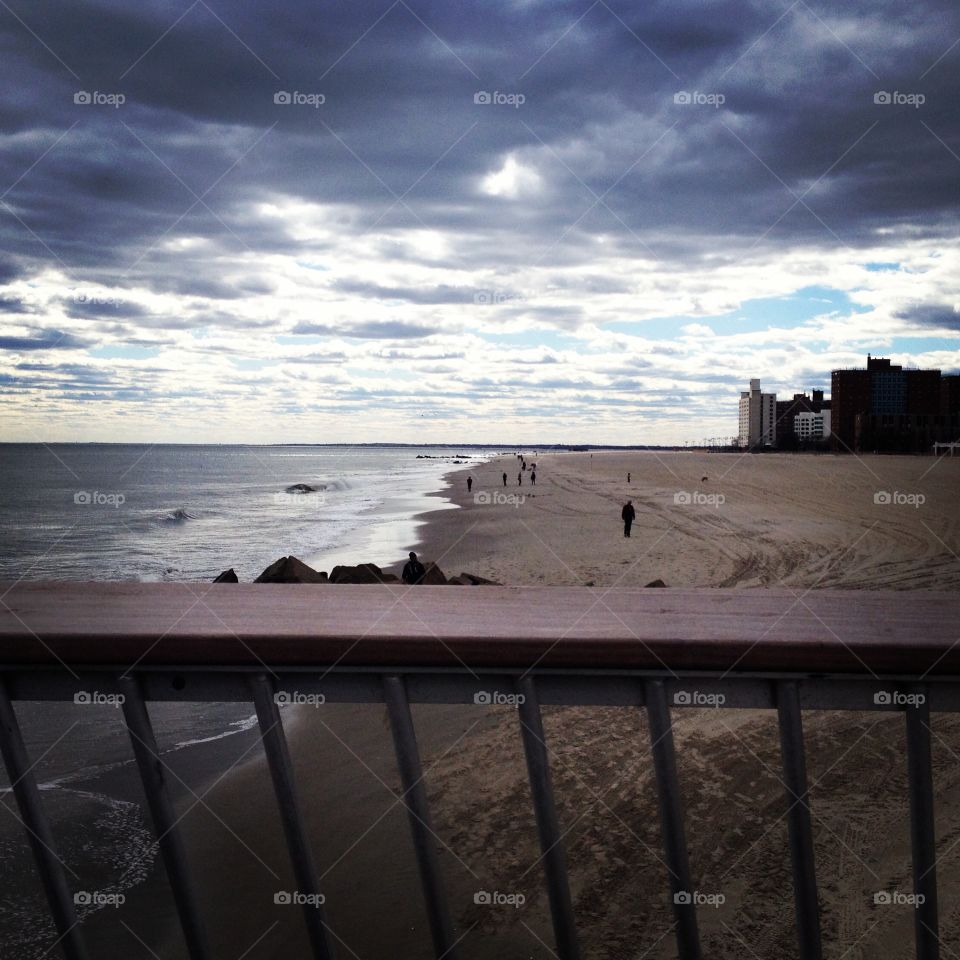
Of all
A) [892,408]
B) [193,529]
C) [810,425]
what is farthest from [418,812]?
[810,425]

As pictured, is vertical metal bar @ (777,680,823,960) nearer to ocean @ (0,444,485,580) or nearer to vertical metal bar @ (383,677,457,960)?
vertical metal bar @ (383,677,457,960)

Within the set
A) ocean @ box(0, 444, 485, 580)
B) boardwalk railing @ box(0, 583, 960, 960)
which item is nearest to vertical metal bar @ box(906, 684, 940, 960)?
boardwalk railing @ box(0, 583, 960, 960)

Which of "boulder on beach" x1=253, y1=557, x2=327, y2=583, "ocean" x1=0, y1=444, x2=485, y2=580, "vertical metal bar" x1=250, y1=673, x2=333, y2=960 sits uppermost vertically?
"vertical metal bar" x1=250, y1=673, x2=333, y2=960

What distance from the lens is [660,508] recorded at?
29.1m

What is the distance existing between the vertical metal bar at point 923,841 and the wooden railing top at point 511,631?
151 mm

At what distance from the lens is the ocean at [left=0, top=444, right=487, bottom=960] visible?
4.41m

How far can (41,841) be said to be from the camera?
4.28ft

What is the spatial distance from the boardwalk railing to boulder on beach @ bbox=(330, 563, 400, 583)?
8130mm

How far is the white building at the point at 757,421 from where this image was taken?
5114 inches

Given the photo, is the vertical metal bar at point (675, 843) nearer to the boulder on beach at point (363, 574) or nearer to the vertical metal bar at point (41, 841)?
the vertical metal bar at point (41, 841)

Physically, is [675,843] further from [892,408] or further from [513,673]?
[892,408]

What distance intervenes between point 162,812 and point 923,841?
1.23m

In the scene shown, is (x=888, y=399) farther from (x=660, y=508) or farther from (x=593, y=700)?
(x=593, y=700)

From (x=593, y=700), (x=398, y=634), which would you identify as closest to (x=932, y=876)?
(x=593, y=700)
